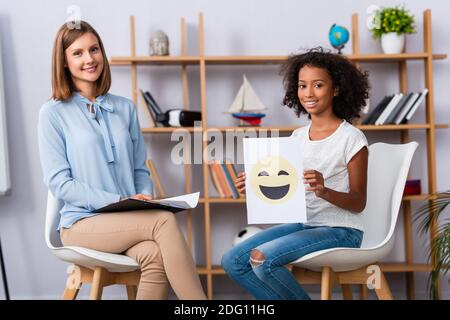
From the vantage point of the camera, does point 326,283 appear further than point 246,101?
No

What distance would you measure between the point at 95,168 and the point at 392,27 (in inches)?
59.3

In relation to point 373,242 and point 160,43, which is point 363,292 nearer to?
point 373,242

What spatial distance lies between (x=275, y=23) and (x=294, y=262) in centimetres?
144

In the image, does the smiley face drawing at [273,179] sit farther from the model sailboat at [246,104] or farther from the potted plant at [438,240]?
the model sailboat at [246,104]

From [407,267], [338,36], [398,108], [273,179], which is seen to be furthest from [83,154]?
[407,267]

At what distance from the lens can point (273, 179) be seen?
166 cm

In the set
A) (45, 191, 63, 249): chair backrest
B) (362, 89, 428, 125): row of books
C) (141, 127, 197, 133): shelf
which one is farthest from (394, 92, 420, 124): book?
(45, 191, 63, 249): chair backrest

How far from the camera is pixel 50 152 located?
5.95ft

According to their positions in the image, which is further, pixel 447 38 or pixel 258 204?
pixel 447 38

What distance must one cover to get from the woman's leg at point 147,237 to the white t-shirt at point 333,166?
40 centimetres

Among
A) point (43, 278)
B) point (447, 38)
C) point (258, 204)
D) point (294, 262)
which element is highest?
point (447, 38)
